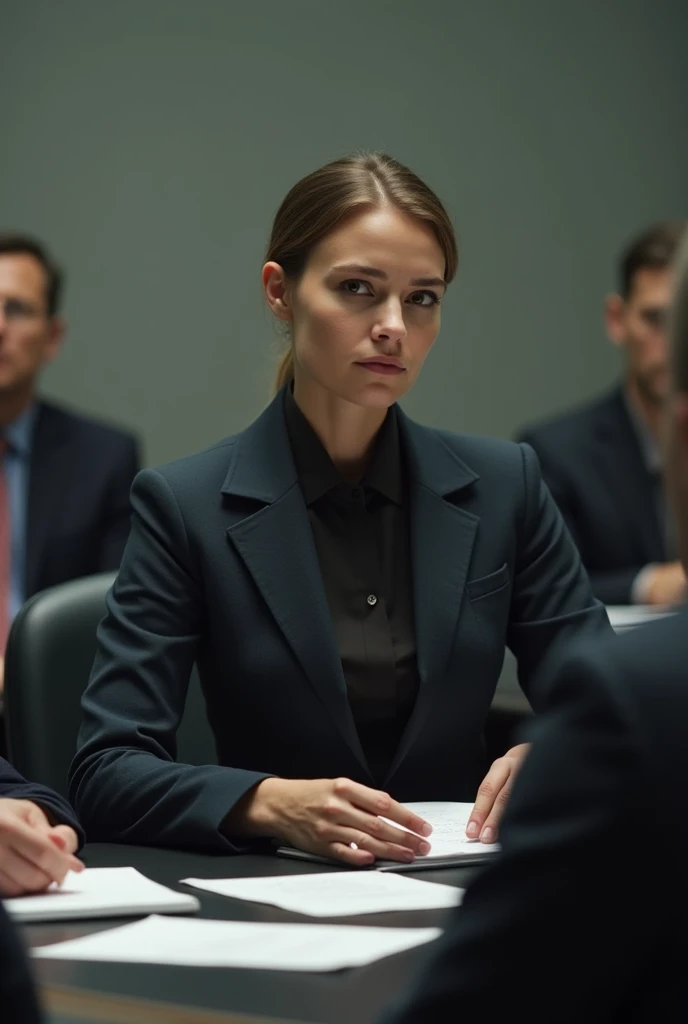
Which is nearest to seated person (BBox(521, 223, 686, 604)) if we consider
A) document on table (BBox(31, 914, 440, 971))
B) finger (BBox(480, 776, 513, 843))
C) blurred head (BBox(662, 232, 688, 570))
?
finger (BBox(480, 776, 513, 843))

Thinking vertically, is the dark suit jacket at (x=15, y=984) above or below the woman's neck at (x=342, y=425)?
below

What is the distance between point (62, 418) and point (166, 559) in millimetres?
2335

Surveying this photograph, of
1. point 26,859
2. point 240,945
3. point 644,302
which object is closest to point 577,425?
point 644,302

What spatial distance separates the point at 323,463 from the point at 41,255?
2.42m

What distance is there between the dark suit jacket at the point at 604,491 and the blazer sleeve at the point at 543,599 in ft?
5.87

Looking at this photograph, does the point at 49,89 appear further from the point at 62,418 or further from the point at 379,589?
the point at 379,589

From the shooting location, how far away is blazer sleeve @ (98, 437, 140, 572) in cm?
415

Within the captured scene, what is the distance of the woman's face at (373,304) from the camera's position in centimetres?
206

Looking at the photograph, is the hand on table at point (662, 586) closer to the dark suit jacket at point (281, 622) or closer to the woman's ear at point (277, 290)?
the dark suit jacket at point (281, 622)

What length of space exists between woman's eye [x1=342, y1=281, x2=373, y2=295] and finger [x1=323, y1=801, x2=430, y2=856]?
29.1 inches

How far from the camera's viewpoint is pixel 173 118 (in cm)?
479

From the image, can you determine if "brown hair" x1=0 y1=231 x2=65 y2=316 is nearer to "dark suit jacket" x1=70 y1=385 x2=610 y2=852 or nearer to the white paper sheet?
"dark suit jacket" x1=70 y1=385 x2=610 y2=852

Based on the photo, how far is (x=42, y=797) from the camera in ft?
5.52

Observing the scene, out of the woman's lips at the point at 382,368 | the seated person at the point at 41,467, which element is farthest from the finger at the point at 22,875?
the seated person at the point at 41,467
